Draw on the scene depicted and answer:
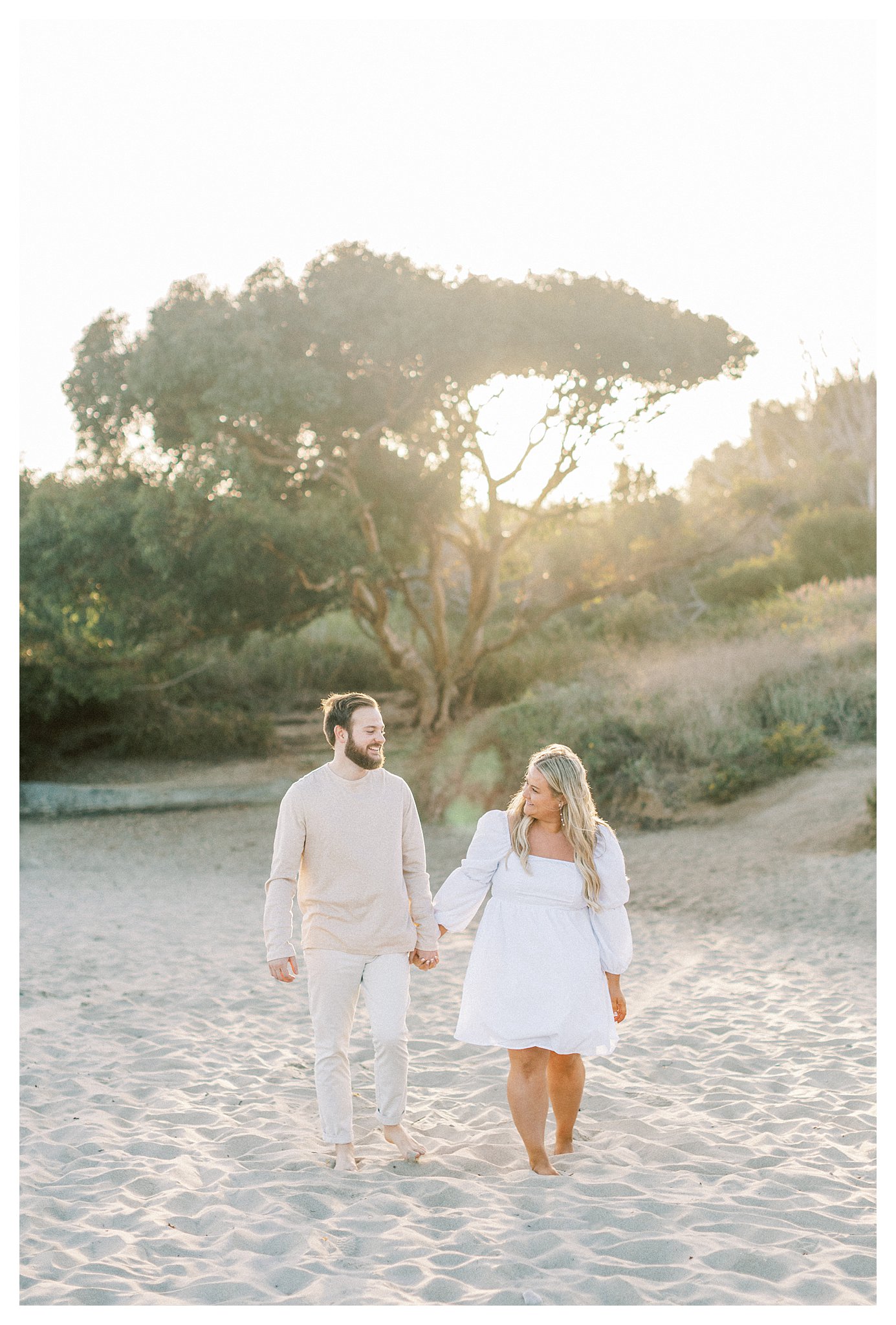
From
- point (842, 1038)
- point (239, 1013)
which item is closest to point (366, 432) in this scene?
point (239, 1013)

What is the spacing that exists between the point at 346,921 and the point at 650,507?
21178 millimetres

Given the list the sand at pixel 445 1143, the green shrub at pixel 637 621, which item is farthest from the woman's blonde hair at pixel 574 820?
the green shrub at pixel 637 621

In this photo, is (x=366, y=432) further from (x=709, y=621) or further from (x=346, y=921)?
(x=346, y=921)

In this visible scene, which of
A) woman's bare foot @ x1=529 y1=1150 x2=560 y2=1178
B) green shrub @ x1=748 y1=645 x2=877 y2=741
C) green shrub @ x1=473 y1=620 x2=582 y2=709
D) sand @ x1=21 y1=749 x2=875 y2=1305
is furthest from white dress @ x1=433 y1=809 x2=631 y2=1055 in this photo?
green shrub @ x1=473 y1=620 x2=582 y2=709

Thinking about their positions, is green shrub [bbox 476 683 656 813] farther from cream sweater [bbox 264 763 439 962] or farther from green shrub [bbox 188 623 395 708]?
cream sweater [bbox 264 763 439 962]

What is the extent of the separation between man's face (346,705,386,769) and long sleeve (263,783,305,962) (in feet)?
0.81

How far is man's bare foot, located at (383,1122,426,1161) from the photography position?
3996 millimetres

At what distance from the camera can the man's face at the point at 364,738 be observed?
3.88 meters

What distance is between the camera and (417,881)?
4062 mm

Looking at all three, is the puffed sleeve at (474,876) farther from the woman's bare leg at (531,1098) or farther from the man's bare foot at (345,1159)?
the man's bare foot at (345,1159)

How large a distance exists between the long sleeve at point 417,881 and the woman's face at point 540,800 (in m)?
0.45

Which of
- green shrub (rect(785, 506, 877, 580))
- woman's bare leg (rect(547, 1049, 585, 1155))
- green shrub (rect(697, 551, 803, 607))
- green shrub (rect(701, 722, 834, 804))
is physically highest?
green shrub (rect(785, 506, 877, 580))

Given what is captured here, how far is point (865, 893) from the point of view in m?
9.37

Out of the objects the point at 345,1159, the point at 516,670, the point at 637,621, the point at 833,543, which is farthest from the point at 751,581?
the point at 345,1159
